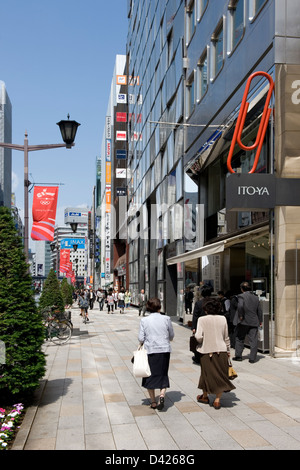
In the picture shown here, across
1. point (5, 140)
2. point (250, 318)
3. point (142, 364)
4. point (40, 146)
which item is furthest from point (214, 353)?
point (5, 140)

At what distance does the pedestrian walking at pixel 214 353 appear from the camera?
7379mm

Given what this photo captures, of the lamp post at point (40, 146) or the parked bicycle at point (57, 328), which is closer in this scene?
the lamp post at point (40, 146)

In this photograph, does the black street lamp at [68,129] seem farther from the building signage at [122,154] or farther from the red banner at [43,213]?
the building signage at [122,154]

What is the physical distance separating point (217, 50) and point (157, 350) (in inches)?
583

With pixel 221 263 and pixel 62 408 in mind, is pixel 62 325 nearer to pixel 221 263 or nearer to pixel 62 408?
pixel 221 263

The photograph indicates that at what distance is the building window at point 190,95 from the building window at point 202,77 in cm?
136

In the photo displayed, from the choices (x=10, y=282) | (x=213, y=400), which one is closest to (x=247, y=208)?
(x=213, y=400)

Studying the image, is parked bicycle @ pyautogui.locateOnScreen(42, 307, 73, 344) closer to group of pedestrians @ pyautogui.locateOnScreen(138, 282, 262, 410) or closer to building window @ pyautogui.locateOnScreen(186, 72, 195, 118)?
group of pedestrians @ pyautogui.locateOnScreen(138, 282, 262, 410)

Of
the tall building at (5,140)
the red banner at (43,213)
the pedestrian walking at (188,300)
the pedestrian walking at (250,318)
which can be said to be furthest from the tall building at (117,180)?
the tall building at (5,140)

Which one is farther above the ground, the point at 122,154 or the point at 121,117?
the point at 121,117

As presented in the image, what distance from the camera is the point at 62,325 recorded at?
16641 millimetres

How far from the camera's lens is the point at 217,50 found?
18938 millimetres

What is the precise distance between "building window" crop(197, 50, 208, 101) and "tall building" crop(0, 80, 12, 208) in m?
156

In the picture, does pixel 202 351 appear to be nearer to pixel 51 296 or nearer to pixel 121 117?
pixel 51 296
